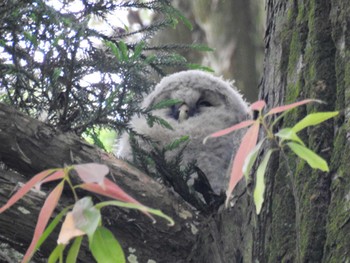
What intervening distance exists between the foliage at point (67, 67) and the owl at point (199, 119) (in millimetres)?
837

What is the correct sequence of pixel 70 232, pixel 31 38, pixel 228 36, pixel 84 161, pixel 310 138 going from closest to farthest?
pixel 70 232, pixel 310 138, pixel 84 161, pixel 31 38, pixel 228 36

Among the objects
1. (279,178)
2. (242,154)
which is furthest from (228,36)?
(242,154)

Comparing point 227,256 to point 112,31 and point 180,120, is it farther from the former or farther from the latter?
point 180,120

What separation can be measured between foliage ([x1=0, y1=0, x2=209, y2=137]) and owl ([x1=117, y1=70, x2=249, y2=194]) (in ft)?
2.75

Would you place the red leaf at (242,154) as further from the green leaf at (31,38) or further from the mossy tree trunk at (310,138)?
the green leaf at (31,38)

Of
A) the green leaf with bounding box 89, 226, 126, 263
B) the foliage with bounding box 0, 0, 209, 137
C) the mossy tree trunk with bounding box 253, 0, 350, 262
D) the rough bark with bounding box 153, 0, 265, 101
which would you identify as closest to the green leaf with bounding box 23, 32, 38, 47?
the foliage with bounding box 0, 0, 209, 137

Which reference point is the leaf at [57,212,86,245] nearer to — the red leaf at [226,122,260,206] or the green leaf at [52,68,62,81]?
the red leaf at [226,122,260,206]

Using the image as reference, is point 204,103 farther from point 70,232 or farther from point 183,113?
point 70,232

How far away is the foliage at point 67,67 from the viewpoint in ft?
6.59

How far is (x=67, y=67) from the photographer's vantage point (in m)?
2.04

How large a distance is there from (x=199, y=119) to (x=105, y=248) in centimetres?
253

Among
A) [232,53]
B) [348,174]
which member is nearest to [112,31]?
[348,174]

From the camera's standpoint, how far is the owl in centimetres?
310

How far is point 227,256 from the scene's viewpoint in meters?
1.75
